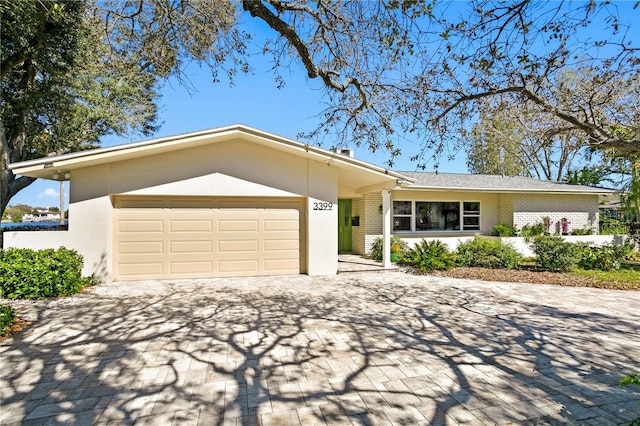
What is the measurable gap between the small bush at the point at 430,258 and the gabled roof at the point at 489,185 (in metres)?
2.69

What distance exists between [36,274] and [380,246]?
33.7 feet

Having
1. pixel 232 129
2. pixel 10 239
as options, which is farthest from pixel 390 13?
pixel 10 239

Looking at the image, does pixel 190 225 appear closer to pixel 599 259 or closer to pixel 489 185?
pixel 489 185

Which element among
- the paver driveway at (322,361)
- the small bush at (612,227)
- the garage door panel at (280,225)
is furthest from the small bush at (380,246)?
the small bush at (612,227)

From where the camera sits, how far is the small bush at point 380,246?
494 inches

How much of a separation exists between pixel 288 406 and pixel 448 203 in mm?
13421

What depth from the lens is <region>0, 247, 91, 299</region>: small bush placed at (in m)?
6.80

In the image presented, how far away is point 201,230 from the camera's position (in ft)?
30.1

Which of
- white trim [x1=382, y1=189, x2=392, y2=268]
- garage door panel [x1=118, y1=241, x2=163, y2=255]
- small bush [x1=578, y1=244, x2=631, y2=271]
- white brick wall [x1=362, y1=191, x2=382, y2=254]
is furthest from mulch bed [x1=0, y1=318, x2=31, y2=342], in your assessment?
small bush [x1=578, y1=244, x2=631, y2=271]

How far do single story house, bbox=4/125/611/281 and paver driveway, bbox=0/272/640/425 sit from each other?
201cm

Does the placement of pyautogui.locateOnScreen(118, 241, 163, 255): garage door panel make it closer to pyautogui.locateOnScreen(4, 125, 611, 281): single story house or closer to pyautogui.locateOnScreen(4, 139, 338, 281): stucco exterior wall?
pyautogui.locateOnScreen(4, 125, 611, 281): single story house

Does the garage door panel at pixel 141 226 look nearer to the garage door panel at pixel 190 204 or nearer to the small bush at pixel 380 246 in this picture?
the garage door panel at pixel 190 204

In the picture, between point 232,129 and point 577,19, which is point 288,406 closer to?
point 577,19

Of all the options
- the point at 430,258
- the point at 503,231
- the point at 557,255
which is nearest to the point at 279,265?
the point at 430,258
